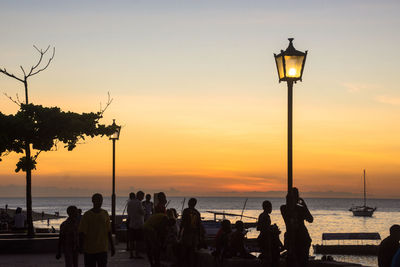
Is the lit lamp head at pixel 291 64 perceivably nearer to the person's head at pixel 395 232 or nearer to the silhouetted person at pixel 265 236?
the silhouetted person at pixel 265 236

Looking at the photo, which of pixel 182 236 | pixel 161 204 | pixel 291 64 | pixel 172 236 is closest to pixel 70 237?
pixel 182 236

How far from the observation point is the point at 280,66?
1230cm

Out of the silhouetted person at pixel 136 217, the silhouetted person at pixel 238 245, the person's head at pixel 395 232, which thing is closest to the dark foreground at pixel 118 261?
the silhouetted person at pixel 238 245

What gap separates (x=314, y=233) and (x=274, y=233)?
308 ft

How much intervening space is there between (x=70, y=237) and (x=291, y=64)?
5603 mm

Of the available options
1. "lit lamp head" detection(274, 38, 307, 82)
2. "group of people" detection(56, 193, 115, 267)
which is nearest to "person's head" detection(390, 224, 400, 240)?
"lit lamp head" detection(274, 38, 307, 82)

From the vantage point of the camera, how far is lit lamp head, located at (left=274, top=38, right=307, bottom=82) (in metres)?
12.2

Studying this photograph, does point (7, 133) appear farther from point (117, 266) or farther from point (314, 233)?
point (314, 233)

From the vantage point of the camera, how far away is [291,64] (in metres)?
12.2

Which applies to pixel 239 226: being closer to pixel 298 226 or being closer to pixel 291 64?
pixel 298 226

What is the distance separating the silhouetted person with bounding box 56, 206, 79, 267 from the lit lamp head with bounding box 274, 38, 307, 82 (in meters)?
4.88

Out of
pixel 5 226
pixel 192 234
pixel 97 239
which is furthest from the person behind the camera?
pixel 5 226

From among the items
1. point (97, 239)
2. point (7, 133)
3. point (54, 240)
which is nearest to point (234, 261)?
point (97, 239)

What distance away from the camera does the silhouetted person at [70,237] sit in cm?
1337
